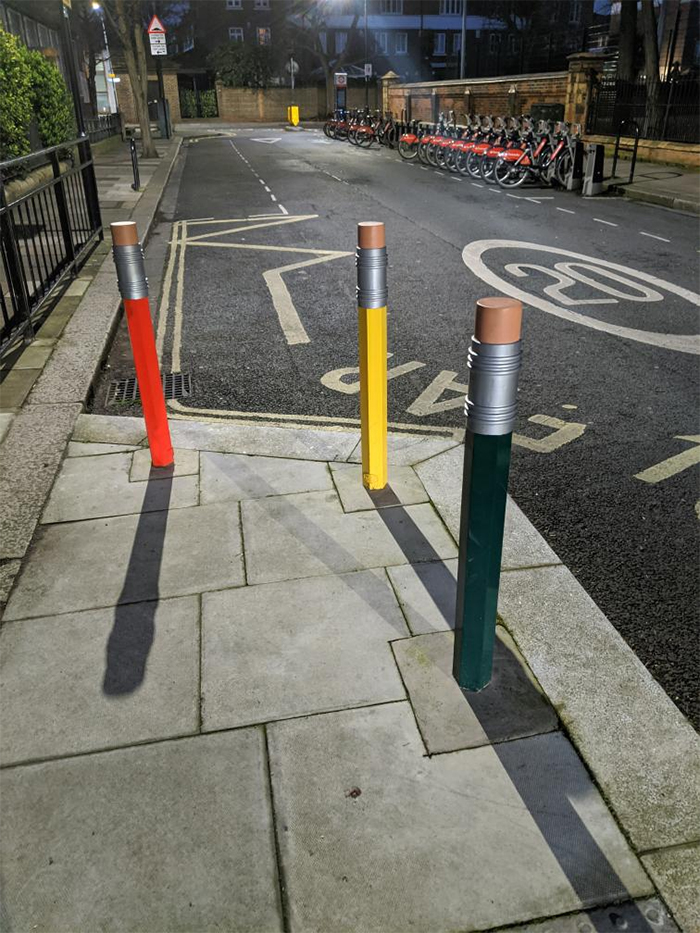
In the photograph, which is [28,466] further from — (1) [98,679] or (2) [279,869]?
(2) [279,869]

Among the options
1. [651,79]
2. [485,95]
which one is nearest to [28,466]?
[651,79]

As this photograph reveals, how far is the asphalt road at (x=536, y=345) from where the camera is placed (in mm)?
3303

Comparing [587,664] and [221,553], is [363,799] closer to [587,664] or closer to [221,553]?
[587,664]

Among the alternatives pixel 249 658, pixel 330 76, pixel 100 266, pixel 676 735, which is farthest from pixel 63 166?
pixel 330 76

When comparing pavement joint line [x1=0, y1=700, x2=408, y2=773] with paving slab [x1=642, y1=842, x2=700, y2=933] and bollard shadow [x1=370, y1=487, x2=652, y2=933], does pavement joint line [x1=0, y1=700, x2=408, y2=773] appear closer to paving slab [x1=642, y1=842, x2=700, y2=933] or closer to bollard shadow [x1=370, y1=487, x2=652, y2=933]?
bollard shadow [x1=370, y1=487, x2=652, y2=933]

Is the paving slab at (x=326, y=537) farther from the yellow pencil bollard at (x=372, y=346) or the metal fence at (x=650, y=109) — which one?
the metal fence at (x=650, y=109)

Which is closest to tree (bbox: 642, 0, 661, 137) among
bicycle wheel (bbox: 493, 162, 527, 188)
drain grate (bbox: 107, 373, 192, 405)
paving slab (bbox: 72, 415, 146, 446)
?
bicycle wheel (bbox: 493, 162, 527, 188)

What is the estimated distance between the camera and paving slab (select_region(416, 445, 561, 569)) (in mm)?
3090

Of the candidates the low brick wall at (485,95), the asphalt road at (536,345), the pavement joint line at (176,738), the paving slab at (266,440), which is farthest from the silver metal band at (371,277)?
the low brick wall at (485,95)

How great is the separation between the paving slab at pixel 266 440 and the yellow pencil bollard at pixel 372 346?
43 cm

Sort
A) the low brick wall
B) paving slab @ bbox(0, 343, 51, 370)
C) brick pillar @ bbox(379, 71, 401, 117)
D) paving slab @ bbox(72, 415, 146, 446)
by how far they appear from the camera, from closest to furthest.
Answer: paving slab @ bbox(72, 415, 146, 446)
paving slab @ bbox(0, 343, 51, 370)
the low brick wall
brick pillar @ bbox(379, 71, 401, 117)

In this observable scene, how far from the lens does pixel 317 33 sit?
185 ft

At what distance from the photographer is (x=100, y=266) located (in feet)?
27.2

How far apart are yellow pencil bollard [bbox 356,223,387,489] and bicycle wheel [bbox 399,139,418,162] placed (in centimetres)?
2164
